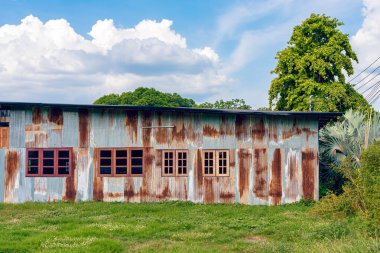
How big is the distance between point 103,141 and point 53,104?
2.73 meters

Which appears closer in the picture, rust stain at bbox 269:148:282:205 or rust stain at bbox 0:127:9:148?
rust stain at bbox 269:148:282:205

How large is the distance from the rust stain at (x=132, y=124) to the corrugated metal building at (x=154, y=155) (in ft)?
0.15

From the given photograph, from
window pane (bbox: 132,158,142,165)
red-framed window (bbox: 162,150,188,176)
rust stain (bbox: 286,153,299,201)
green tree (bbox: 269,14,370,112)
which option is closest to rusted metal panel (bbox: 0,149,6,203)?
window pane (bbox: 132,158,142,165)

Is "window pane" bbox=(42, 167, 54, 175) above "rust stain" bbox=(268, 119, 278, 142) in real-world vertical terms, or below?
below

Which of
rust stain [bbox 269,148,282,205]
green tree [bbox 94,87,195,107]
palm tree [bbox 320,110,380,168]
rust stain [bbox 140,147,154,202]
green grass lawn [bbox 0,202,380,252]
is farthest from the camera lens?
green tree [bbox 94,87,195,107]

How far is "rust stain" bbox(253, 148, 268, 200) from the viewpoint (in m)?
19.7

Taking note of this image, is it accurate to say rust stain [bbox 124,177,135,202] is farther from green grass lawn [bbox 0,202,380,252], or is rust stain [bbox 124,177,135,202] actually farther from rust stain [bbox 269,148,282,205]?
rust stain [bbox 269,148,282,205]

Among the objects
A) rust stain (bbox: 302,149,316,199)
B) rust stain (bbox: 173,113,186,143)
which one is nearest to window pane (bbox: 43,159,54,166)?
rust stain (bbox: 173,113,186,143)

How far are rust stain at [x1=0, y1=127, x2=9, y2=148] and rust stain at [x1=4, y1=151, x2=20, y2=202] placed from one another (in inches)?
14.9

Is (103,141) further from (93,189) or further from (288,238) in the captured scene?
(288,238)

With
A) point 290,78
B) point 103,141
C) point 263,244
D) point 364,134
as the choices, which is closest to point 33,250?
point 263,244

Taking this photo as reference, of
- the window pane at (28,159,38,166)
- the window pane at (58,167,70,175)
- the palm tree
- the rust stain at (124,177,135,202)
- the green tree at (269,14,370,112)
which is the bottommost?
the rust stain at (124,177,135,202)

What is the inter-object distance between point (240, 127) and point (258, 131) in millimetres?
826

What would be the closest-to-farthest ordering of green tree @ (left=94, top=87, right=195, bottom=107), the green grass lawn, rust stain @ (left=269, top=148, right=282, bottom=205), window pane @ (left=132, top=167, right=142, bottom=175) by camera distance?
the green grass lawn, rust stain @ (left=269, top=148, right=282, bottom=205), window pane @ (left=132, top=167, right=142, bottom=175), green tree @ (left=94, top=87, right=195, bottom=107)
